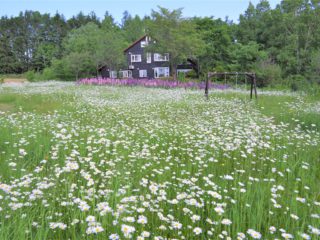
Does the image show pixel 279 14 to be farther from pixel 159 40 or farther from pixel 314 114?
pixel 314 114

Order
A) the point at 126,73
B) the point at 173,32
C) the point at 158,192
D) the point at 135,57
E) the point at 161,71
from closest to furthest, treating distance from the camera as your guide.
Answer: the point at 158,192, the point at 173,32, the point at 161,71, the point at 135,57, the point at 126,73

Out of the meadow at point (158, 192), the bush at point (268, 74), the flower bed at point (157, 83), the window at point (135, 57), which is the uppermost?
the window at point (135, 57)

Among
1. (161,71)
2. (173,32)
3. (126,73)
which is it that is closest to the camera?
(173,32)

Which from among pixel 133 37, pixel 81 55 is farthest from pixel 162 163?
pixel 133 37

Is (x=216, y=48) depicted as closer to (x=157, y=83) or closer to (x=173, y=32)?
(x=173, y=32)

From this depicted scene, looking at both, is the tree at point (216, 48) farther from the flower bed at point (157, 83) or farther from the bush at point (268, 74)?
the flower bed at point (157, 83)

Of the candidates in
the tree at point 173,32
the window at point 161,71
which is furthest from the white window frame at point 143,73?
the tree at point 173,32

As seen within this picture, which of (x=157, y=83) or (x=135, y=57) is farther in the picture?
(x=135, y=57)

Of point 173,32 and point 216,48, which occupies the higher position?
point 173,32

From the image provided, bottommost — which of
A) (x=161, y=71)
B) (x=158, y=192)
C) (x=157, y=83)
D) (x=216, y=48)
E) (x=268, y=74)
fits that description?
(x=158, y=192)

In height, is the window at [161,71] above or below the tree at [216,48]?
below

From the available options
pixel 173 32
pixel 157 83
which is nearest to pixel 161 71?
pixel 173 32

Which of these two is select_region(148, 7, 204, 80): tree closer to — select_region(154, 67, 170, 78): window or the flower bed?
the flower bed

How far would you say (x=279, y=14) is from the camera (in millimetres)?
46438
